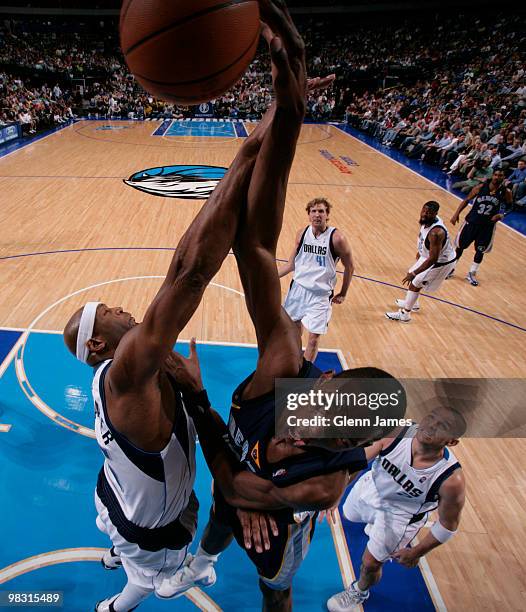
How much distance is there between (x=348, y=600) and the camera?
2.61 meters

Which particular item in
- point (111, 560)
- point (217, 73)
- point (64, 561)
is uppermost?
point (217, 73)

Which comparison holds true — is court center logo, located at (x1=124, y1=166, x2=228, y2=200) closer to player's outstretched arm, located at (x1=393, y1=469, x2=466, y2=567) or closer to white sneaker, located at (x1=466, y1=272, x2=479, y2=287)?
white sneaker, located at (x1=466, y1=272, x2=479, y2=287)

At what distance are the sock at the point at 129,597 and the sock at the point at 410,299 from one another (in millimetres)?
4452

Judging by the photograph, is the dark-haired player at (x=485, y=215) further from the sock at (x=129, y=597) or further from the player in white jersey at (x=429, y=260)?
the sock at (x=129, y=597)

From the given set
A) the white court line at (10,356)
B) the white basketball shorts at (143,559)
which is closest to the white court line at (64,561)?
the white basketball shorts at (143,559)

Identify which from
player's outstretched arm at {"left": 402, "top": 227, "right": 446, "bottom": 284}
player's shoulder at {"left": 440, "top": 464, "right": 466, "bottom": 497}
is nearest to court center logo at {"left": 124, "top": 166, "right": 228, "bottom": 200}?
player's outstretched arm at {"left": 402, "top": 227, "right": 446, "bottom": 284}

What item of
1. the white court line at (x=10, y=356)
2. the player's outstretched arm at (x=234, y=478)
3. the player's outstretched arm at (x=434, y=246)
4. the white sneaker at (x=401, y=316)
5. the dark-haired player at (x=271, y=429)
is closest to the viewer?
the dark-haired player at (x=271, y=429)

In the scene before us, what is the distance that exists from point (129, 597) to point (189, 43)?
8.24 feet

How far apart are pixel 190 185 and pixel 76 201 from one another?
8.51ft

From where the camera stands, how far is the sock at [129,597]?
2.21 m

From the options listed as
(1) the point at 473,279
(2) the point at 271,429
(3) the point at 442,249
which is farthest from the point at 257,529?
(1) the point at 473,279

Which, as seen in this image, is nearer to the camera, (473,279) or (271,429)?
(271,429)

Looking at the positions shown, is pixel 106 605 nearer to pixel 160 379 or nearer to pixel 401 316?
pixel 160 379

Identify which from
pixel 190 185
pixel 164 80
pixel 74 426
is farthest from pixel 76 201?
pixel 164 80
